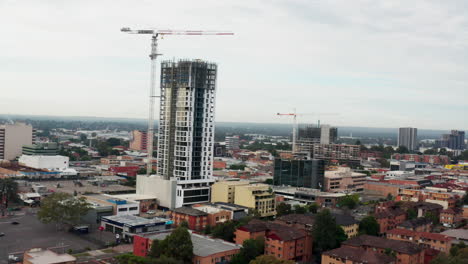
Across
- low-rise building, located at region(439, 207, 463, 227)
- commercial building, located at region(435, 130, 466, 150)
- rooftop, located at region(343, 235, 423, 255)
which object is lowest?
low-rise building, located at region(439, 207, 463, 227)

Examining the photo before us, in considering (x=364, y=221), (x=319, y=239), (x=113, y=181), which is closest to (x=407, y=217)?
(x=364, y=221)

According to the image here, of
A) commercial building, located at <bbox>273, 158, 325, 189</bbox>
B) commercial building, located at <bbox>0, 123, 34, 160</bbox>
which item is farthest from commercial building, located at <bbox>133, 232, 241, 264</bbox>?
commercial building, located at <bbox>0, 123, 34, 160</bbox>

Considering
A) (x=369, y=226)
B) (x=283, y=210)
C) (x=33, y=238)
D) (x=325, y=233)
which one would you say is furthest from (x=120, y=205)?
(x=369, y=226)

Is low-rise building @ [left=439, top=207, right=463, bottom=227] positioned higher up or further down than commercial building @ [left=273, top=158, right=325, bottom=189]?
further down

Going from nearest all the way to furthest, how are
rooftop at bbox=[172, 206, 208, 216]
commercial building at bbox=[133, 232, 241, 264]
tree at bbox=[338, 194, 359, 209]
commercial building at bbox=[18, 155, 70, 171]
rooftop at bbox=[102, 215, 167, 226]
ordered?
commercial building at bbox=[133, 232, 241, 264], rooftop at bbox=[102, 215, 167, 226], rooftop at bbox=[172, 206, 208, 216], tree at bbox=[338, 194, 359, 209], commercial building at bbox=[18, 155, 70, 171]

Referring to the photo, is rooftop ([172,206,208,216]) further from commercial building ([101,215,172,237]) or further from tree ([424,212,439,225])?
tree ([424,212,439,225])

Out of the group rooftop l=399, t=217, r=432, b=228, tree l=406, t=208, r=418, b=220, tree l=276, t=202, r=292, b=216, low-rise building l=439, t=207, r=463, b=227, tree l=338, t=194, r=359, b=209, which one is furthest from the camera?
tree l=338, t=194, r=359, b=209
